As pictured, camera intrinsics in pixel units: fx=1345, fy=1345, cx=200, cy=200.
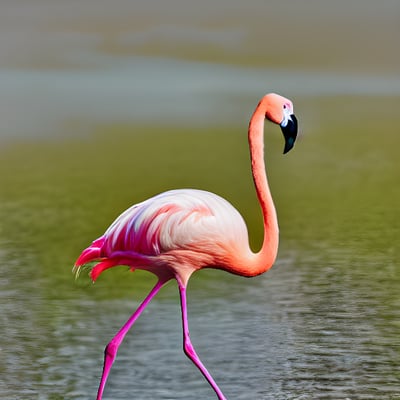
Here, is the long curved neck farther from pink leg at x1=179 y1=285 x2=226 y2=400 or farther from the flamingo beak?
pink leg at x1=179 y1=285 x2=226 y2=400

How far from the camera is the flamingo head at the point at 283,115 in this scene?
6.34m

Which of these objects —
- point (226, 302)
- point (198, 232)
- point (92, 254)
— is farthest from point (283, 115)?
point (226, 302)

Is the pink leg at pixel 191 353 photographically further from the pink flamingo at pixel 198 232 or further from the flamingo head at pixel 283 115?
the flamingo head at pixel 283 115

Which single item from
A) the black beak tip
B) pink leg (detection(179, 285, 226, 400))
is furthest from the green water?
the black beak tip

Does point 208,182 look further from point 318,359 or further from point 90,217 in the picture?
point 318,359

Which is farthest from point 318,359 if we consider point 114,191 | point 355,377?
point 114,191

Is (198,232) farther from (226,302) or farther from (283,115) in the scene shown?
(226,302)

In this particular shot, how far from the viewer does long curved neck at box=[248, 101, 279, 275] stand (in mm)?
6328

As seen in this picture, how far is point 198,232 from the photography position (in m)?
6.31

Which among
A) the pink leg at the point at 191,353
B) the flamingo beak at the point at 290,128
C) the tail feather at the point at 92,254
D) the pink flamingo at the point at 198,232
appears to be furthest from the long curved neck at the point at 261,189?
the tail feather at the point at 92,254

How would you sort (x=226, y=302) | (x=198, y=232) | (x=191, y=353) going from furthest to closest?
(x=226, y=302), (x=191, y=353), (x=198, y=232)

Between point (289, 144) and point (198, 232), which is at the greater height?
point (289, 144)

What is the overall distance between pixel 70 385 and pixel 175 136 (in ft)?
50.4

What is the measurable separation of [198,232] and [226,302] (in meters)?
2.49
